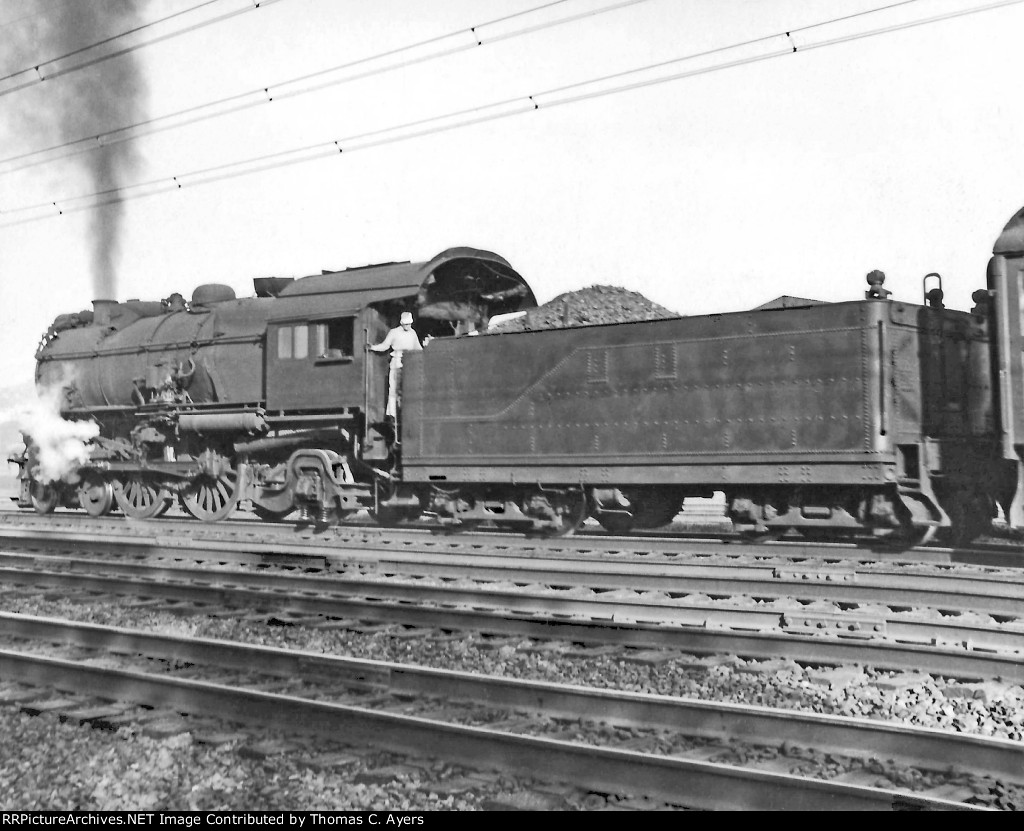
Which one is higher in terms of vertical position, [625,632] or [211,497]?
[211,497]

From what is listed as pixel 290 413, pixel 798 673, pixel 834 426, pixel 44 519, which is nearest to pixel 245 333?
pixel 290 413

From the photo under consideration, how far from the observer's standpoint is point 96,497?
668 inches

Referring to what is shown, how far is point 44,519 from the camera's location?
1684 cm

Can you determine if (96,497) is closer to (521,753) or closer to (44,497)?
(44,497)

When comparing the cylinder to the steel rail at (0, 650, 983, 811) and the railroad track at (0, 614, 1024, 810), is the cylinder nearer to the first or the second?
the railroad track at (0, 614, 1024, 810)

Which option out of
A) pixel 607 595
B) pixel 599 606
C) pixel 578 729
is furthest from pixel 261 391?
pixel 578 729

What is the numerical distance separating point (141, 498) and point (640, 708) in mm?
13109

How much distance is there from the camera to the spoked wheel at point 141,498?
1602 cm

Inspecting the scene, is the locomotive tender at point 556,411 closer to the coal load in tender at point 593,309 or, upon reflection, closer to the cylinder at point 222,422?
the cylinder at point 222,422

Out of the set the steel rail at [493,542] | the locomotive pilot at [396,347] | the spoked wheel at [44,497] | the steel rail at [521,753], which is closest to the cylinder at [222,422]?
the steel rail at [493,542]
